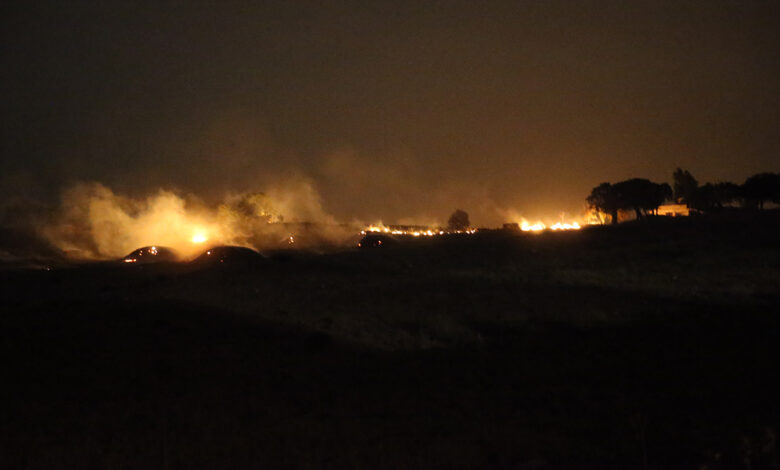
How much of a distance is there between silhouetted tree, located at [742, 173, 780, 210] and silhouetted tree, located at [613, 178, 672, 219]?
950cm

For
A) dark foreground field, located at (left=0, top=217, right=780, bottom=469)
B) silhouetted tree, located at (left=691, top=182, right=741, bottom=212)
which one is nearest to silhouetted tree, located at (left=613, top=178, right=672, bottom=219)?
silhouetted tree, located at (left=691, top=182, right=741, bottom=212)

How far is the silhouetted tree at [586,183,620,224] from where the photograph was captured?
85.1 m

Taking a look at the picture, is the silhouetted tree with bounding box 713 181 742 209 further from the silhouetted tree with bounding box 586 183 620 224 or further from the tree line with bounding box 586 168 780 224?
the silhouetted tree with bounding box 586 183 620 224

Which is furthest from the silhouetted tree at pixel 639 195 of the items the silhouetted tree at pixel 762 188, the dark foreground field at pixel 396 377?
the dark foreground field at pixel 396 377

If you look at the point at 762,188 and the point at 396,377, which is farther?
the point at 762,188

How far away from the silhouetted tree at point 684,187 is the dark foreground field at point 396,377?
76.0 metres

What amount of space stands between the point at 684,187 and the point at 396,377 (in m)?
94.8

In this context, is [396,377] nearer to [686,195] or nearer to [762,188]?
[762,188]

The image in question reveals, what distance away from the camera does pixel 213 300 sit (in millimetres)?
21266

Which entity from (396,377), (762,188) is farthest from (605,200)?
(396,377)

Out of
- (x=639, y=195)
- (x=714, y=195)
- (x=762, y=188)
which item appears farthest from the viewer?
(x=714, y=195)

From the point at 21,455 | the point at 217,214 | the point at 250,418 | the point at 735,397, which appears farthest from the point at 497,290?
the point at 217,214

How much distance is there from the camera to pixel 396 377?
524 inches

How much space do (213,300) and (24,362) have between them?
350 inches
